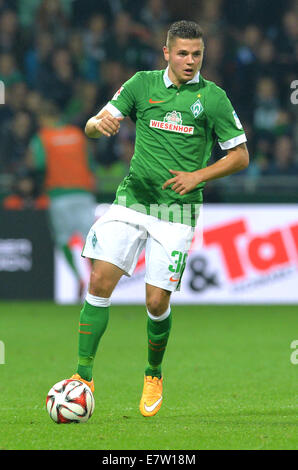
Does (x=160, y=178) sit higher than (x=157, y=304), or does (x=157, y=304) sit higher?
(x=160, y=178)

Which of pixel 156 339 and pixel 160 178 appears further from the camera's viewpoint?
pixel 156 339

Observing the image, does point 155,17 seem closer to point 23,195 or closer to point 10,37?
point 10,37

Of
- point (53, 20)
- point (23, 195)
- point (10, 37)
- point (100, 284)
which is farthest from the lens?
point (53, 20)

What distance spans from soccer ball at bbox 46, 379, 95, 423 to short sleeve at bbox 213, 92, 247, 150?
1581 millimetres

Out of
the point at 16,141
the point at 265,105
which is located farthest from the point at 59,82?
the point at 265,105

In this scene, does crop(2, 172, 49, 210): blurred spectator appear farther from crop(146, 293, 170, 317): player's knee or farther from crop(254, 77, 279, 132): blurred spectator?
crop(146, 293, 170, 317): player's knee

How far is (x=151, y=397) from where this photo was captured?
543cm

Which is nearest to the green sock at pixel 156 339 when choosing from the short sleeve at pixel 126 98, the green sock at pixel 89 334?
the green sock at pixel 89 334

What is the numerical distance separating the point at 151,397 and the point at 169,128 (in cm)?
151

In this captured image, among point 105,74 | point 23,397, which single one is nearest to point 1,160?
point 105,74

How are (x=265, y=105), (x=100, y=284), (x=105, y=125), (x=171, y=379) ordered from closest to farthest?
(x=105, y=125) < (x=100, y=284) < (x=171, y=379) < (x=265, y=105)

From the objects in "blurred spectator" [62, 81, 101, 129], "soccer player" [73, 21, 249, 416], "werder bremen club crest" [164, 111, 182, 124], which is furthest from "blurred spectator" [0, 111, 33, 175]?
"werder bremen club crest" [164, 111, 182, 124]

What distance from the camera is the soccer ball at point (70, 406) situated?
4980mm

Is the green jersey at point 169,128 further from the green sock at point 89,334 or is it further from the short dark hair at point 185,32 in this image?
the green sock at point 89,334
